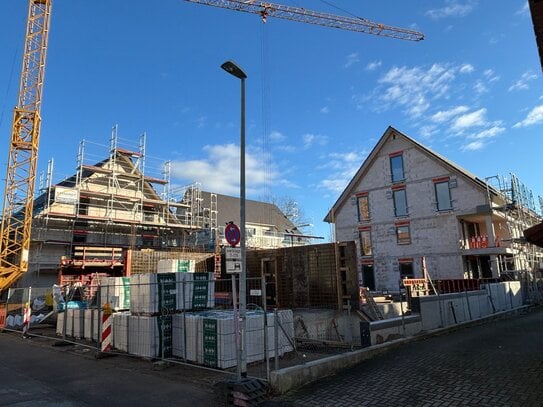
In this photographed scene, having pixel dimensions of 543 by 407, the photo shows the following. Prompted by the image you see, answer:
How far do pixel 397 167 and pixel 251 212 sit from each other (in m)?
28.3

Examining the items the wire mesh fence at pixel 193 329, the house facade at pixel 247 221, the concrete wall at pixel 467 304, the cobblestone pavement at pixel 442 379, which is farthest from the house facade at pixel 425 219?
the wire mesh fence at pixel 193 329

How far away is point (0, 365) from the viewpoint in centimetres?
1116

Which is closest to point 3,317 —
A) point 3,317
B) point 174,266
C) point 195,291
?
point 3,317

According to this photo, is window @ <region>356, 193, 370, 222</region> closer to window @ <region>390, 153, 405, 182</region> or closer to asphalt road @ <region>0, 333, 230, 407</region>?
window @ <region>390, 153, 405, 182</region>

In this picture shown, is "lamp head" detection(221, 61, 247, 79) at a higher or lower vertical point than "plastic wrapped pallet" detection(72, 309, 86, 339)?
higher

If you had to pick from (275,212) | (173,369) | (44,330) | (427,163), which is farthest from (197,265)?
(275,212)

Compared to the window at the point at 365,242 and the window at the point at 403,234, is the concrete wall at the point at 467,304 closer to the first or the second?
the window at the point at 403,234

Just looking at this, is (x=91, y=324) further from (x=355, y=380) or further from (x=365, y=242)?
(x=365, y=242)

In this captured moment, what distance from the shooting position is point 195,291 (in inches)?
460

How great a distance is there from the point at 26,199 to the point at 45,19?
15736mm

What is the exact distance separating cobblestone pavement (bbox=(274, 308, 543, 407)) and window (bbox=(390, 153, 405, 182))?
2191 centimetres

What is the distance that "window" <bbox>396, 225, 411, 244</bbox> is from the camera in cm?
3152

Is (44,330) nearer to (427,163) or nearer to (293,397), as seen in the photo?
(293,397)

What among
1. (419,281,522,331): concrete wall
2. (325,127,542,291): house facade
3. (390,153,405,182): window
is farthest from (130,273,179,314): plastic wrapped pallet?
(390,153,405,182): window
